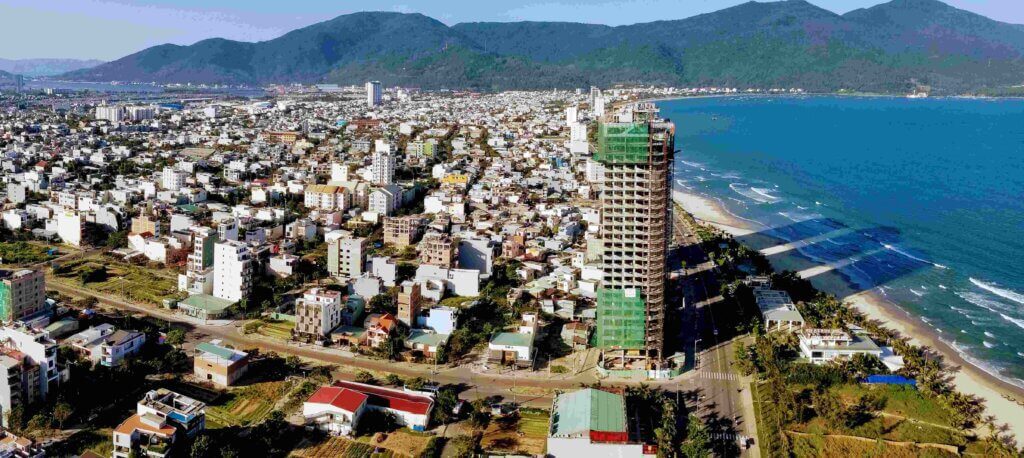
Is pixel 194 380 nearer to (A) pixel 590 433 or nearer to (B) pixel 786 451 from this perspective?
(A) pixel 590 433

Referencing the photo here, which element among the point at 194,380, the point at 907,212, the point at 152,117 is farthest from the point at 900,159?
the point at 152,117

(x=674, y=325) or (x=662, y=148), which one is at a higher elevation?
(x=662, y=148)

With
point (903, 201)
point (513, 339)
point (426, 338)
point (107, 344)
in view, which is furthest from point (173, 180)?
point (903, 201)

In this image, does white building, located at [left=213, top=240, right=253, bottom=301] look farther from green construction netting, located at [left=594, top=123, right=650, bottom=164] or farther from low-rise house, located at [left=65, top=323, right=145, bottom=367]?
green construction netting, located at [left=594, top=123, right=650, bottom=164]

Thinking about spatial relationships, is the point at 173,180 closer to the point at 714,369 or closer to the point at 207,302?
the point at 207,302

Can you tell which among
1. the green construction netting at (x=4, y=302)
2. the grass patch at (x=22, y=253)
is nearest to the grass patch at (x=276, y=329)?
the green construction netting at (x=4, y=302)

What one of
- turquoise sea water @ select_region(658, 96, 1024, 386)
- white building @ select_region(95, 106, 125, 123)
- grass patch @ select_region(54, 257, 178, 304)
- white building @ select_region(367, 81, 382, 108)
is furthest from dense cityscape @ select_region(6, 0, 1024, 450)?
white building @ select_region(367, 81, 382, 108)
